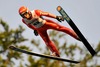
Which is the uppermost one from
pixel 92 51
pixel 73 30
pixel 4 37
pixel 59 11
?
pixel 4 37

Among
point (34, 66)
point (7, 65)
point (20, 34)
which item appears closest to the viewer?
point (34, 66)

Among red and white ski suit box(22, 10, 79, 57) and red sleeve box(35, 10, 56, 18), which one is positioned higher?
red sleeve box(35, 10, 56, 18)

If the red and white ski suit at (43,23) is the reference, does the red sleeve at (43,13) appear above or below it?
above

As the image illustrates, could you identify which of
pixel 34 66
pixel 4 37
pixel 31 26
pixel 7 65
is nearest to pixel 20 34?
pixel 4 37

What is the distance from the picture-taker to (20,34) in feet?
73.5

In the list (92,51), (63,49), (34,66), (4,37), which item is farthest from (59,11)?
(63,49)

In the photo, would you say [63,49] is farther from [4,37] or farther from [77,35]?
[77,35]

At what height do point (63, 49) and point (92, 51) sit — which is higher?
point (63, 49)

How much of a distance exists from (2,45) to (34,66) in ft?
17.8

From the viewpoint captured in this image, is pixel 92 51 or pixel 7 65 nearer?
pixel 92 51

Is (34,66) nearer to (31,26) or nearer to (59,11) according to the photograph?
(31,26)

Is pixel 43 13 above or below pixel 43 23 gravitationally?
above

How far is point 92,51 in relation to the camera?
9758 mm

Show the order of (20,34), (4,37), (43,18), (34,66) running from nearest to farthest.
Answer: (43,18) < (34,66) < (4,37) < (20,34)
